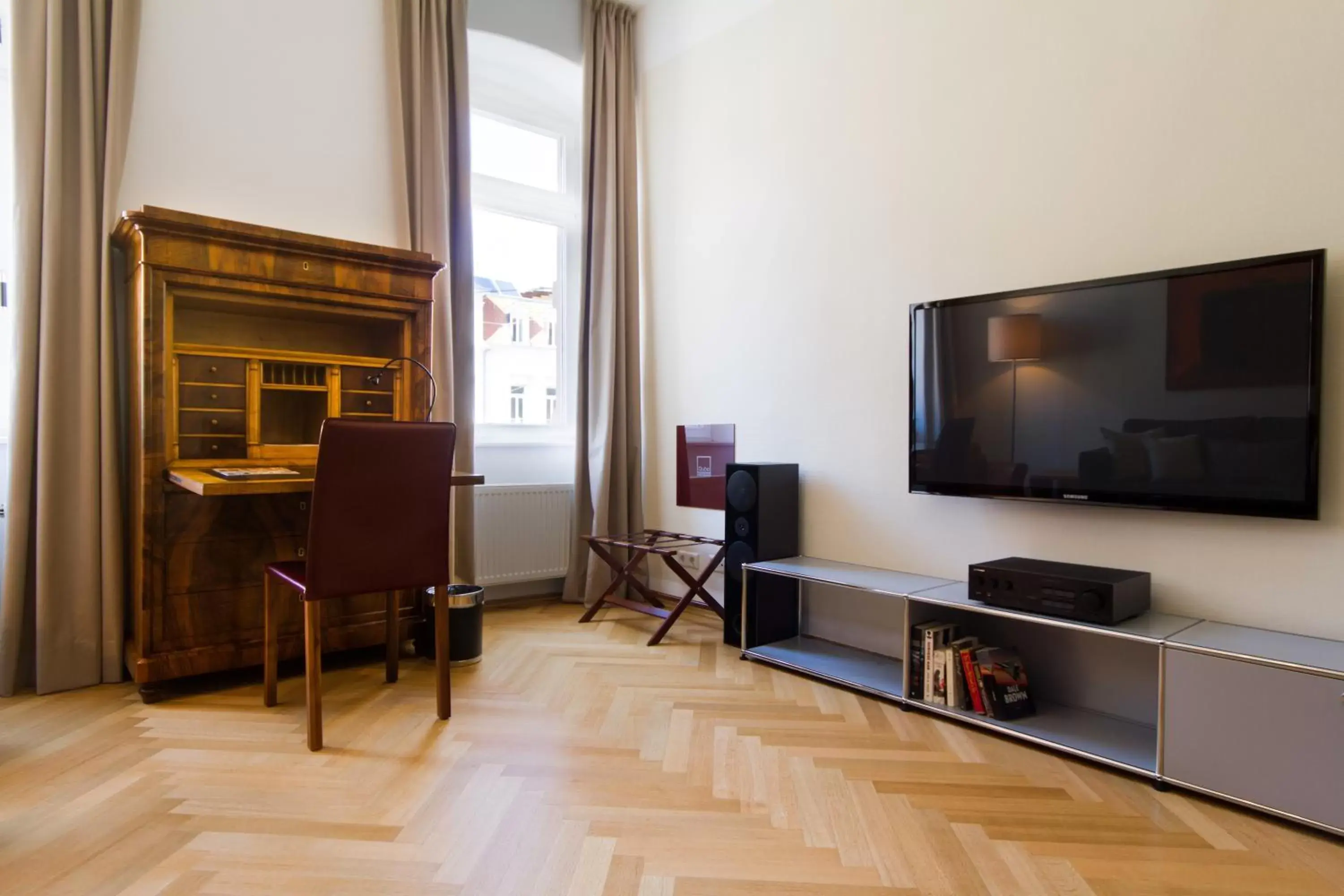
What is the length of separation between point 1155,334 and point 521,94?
11.2 ft

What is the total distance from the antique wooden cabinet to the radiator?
83cm

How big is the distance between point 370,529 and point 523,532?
173 centimetres

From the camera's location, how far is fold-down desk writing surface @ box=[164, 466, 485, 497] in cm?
225

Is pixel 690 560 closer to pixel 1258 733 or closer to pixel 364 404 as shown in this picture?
pixel 364 404

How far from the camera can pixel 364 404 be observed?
301cm

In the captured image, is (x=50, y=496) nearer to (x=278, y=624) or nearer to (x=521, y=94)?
(x=278, y=624)

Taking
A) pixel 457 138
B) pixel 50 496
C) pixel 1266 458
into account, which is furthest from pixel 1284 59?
pixel 50 496

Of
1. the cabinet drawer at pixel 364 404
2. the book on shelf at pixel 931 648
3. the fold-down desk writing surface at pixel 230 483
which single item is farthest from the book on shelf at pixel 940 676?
the cabinet drawer at pixel 364 404

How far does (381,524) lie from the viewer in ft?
7.49

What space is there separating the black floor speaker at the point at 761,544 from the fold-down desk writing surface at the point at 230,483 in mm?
1187

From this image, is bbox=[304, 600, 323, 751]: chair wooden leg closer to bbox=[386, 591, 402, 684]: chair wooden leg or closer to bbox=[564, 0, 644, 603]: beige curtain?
bbox=[386, 591, 402, 684]: chair wooden leg

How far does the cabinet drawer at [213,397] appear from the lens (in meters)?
2.65

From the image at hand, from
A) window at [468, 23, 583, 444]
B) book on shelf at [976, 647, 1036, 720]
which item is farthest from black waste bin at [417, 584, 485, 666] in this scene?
book on shelf at [976, 647, 1036, 720]

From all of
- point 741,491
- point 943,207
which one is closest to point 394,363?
point 741,491
